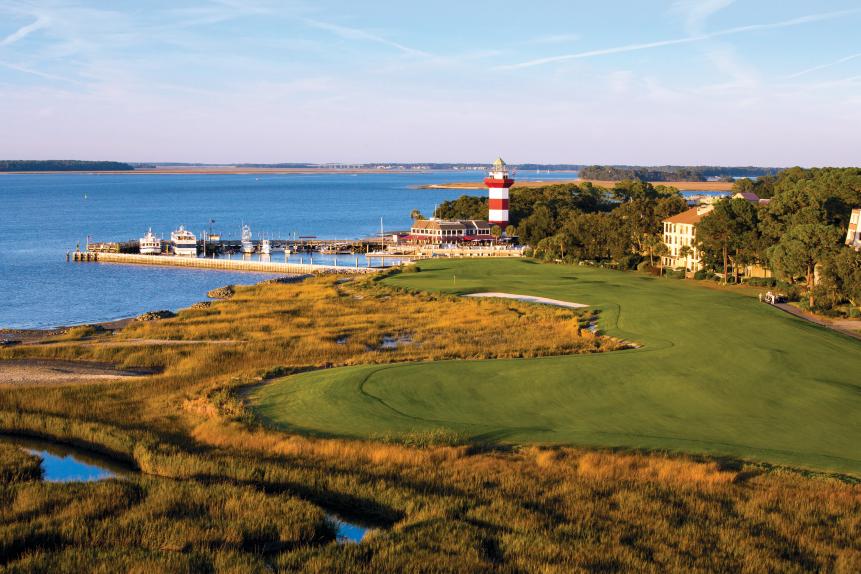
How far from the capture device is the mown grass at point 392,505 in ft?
53.4

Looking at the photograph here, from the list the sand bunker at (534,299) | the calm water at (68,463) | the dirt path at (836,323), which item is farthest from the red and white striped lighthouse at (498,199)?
the calm water at (68,463)

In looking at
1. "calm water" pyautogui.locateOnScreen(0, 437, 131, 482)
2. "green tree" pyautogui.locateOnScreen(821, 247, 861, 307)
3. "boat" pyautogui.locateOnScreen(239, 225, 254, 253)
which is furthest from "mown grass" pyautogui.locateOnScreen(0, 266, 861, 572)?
"boat" pyautogui.locateOnScreen(239, 225, 254, 253)

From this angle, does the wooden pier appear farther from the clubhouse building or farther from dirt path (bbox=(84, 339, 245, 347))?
dirt path (bbox=(84, 339, 245, 347))

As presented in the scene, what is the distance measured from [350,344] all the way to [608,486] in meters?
25.9

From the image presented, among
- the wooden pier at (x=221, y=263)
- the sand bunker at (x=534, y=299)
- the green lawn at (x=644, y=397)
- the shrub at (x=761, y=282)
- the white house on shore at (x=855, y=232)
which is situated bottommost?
the wooden pier at (x=221, y=263)

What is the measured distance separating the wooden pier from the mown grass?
67.8 meters

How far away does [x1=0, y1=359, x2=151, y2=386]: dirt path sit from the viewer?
3703 centimetres

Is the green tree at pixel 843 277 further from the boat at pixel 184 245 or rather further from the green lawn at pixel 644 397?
the boat at pixel 184 245

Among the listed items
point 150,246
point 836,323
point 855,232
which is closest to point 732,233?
point 855,232

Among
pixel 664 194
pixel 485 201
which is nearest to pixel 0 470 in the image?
pixel 485 201

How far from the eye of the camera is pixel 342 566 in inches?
619

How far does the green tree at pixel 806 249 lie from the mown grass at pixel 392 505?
136ft

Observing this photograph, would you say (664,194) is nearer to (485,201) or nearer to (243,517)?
(485,201)

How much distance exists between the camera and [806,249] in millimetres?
59688
